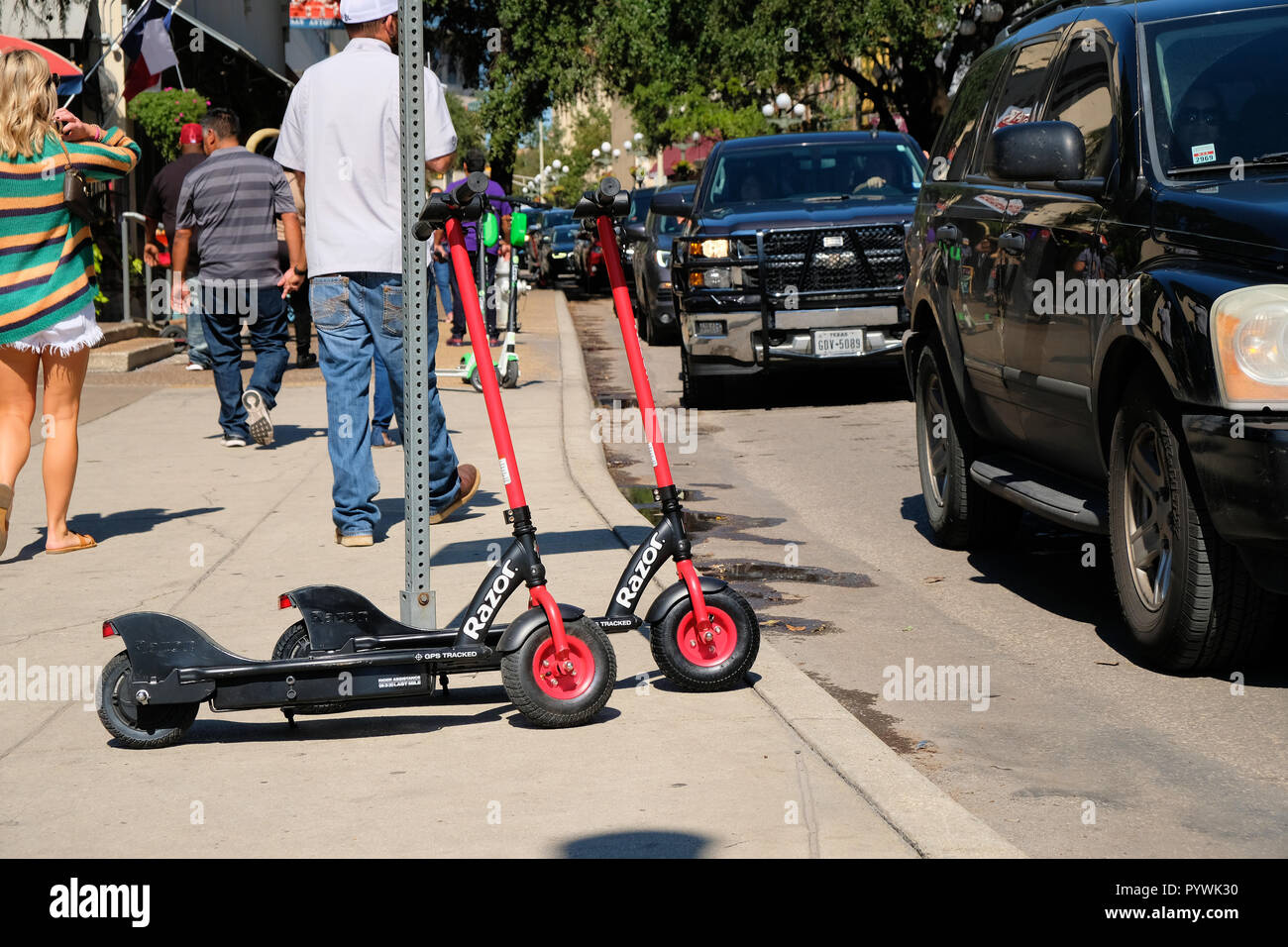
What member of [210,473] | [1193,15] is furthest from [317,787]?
[210,473]

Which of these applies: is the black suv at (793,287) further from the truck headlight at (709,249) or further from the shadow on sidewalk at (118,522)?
the shadow on sidewalk at (118,522)

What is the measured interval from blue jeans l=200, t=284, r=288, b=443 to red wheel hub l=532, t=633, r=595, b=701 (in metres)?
6.25

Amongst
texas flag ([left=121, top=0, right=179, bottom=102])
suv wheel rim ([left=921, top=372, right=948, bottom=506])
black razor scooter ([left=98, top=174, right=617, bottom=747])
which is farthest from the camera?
texas flag ([left=121, top=0, right=179, bottom=102])

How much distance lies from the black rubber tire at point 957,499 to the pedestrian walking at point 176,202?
7965 mm

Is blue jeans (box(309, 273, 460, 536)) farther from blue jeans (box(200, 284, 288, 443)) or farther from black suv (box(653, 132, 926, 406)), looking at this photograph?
black suv (box(653, 132, 926, 406))

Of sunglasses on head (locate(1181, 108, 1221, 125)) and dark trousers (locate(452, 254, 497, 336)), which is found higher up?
sunglasses on head (locate(1181, 108, 1221, 125))

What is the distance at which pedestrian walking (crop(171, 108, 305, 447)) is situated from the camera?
10633 millimetres

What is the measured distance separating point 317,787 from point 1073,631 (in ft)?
9.87

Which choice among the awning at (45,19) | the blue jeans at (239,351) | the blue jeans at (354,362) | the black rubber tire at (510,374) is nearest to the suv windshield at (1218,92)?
the blue jeans at (354,362)

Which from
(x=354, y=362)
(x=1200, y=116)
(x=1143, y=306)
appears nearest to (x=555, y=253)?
(x=354, y=362)

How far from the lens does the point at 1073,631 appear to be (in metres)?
6.06

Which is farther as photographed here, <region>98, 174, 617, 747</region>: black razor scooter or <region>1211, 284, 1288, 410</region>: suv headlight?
<region>1211, 284, 1288, 410</region>: suv headlight

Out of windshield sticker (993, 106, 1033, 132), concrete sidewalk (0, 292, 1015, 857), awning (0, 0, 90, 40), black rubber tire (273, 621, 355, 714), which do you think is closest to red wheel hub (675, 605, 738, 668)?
concrete sidewalk (0, 292, 1015, 857)

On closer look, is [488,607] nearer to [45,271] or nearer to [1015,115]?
[45,271]
